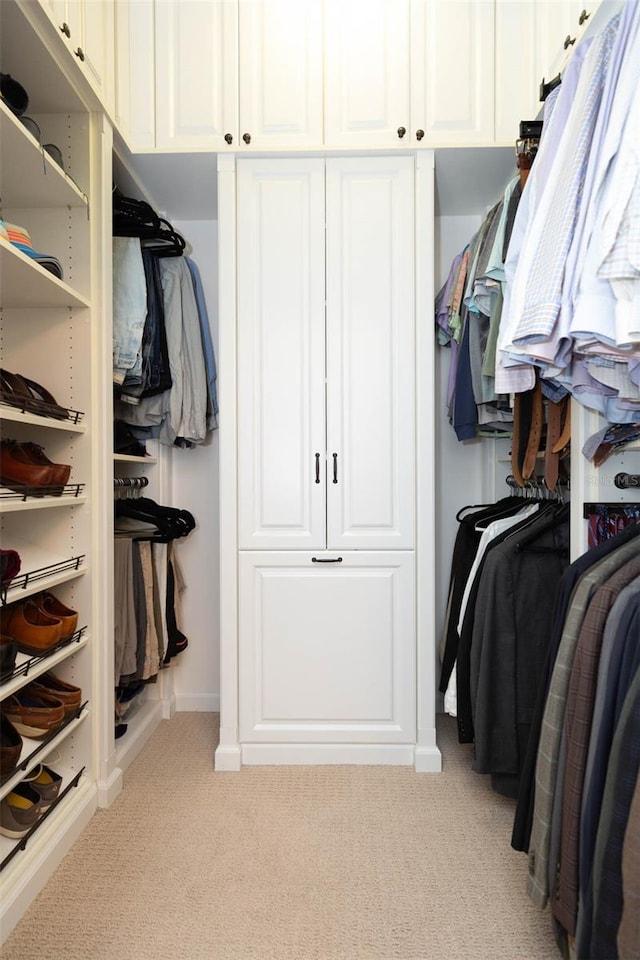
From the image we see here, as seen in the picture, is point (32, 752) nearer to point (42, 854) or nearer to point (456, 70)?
point (42, 854)

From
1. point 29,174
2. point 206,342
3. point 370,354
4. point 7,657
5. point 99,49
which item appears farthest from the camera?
point 206,342

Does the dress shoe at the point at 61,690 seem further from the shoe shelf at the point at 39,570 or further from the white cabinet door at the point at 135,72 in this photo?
the white cabinet door at the point at 135,72

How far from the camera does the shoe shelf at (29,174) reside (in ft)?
4.30

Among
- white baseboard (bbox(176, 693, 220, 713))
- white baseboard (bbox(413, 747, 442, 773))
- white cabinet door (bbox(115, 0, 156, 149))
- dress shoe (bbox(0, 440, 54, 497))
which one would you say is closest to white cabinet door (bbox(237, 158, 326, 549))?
white cabinet door (bbox(115, 0, 156, 149))

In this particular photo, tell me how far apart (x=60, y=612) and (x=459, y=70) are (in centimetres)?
220

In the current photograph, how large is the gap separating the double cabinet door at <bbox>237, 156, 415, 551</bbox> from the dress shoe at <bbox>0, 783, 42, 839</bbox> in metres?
0.98

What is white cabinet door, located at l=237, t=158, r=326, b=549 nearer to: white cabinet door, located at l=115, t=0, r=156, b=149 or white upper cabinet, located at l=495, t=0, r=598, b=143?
white cabinet door, located at l=115, t=0, r=156, b=149

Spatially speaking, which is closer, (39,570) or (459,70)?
(39,570)

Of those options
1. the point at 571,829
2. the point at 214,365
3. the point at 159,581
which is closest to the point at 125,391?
the point at 214,365

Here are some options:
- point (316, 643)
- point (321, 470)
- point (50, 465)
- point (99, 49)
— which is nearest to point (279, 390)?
point (321, 470)

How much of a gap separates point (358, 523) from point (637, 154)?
1.37 metres

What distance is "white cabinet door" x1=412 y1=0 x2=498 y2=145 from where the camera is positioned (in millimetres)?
1918

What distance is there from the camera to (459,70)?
193 centimetres

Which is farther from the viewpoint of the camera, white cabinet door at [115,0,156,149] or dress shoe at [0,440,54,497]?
white cabinet door at [115,0,156,149]
